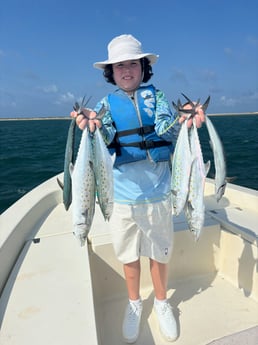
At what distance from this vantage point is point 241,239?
3143 mm

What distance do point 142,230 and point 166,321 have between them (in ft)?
3.03

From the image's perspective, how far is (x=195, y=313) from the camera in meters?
2.95

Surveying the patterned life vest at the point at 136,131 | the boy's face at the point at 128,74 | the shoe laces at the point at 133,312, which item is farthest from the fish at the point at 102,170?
the shoe laces at the point at 133,312

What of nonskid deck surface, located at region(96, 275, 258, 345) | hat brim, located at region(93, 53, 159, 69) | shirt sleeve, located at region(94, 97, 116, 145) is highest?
hat brim, located at region(93, 53, 159, 69)

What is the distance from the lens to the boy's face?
2250 millimetres

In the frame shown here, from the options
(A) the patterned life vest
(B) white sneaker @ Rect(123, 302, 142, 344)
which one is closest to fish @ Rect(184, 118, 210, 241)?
(A) the patterned life vest

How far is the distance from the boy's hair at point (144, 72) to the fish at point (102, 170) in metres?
0.75

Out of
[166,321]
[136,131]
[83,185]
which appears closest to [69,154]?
[83,185]

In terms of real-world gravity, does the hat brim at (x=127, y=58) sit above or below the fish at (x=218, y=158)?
above

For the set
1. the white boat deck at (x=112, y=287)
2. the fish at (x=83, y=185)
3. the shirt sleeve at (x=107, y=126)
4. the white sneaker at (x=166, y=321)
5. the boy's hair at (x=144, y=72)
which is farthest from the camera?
the white sneaker at (x=166, y=321)

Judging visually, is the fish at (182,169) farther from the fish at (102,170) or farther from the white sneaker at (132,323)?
the white sneaker at (132,323)

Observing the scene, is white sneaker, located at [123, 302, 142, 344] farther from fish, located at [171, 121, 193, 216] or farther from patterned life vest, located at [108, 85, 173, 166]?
patterned life vest, located at [108, 85, 173, 166]

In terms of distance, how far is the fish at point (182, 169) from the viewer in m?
2.02

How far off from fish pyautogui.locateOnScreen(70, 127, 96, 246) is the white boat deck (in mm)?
696
